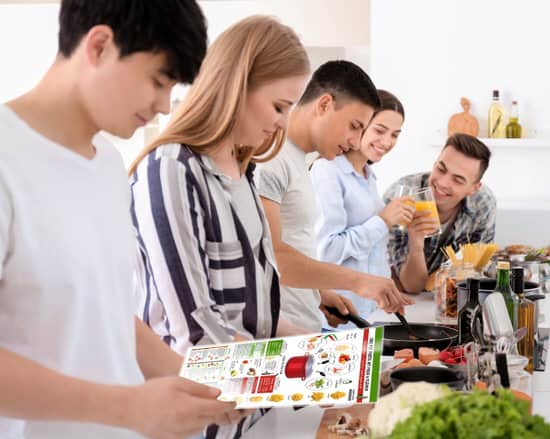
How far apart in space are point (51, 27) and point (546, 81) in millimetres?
3775

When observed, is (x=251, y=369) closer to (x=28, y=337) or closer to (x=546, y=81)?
(x=28, y=337)

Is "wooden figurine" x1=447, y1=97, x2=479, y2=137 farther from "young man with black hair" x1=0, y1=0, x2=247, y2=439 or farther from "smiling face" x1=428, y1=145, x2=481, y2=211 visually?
"young man with black hair" x1=0, y1=0, x2=247, y2=439

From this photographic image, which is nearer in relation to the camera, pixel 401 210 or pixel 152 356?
pixel 152 356

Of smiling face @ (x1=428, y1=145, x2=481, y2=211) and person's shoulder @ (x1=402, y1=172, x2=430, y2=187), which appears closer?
smiling face @ (x1=428, y1=145, x2=481, y2=211)

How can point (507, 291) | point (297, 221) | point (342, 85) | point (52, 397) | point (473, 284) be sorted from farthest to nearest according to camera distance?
point (342, 85)
point (297, 221)
point (473, 284)
point (507, 291)
point (52, 397)

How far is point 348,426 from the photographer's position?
61.6 inches

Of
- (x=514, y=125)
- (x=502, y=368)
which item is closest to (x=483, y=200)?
(x=514, y=125)

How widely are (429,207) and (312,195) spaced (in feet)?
1.95

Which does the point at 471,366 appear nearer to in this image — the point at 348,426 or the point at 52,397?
the point at 348,426

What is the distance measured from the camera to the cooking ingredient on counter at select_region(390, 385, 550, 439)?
2.90 ft

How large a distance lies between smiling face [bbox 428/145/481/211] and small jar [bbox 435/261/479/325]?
0.93 metres

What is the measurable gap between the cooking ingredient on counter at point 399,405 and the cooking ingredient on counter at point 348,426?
0.41 metres

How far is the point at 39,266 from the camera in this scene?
1117mm

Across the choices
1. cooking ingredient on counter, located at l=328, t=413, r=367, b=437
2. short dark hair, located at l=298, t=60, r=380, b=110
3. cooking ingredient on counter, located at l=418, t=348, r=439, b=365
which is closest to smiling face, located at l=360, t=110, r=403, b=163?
short dark hair, located at l=298, t=60, r=380, b=110
